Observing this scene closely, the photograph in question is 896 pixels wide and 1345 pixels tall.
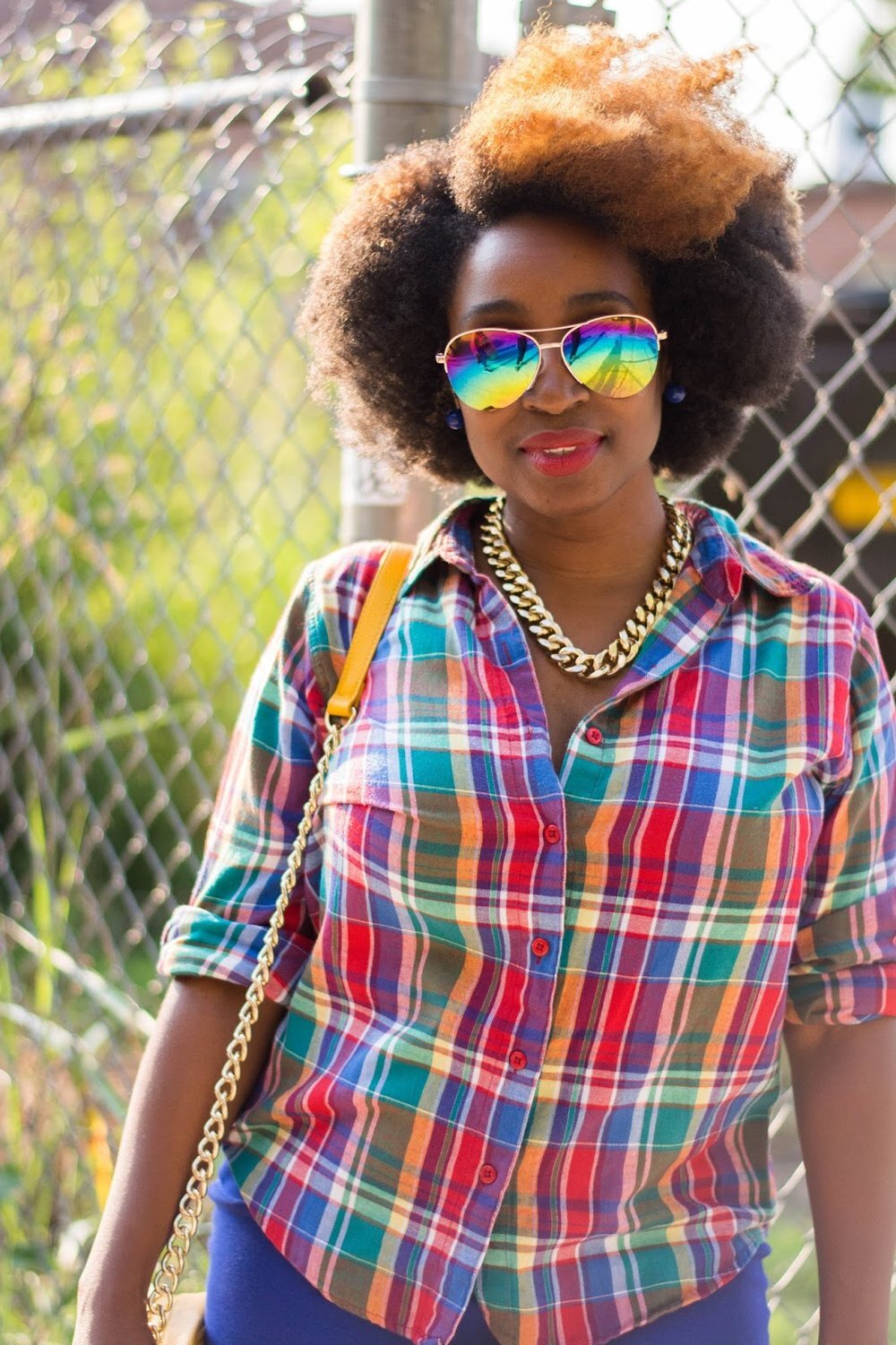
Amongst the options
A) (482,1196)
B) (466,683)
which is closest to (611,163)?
(466,683)

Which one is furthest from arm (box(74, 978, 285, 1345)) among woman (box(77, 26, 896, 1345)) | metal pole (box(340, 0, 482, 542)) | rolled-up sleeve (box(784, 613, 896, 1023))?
metal pole (box(340, 0, 482, 542))

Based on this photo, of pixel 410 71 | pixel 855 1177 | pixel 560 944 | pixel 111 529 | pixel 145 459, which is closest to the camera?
pixel 560 944

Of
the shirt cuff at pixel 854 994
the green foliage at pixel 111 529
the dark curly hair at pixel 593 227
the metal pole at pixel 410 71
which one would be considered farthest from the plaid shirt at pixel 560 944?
the green foliage at pixel 111 529

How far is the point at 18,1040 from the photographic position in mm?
3877

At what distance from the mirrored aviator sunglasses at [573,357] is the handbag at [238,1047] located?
0.30 meters

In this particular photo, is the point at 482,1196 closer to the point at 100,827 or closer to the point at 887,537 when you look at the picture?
the point at 100,827

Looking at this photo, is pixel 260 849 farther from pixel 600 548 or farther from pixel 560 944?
pixel 600 548

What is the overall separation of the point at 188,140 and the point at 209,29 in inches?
8.3

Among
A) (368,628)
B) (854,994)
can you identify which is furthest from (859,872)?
(368,628)

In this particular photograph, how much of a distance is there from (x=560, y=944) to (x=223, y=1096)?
44 cm

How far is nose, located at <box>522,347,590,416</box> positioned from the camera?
63.5 inches

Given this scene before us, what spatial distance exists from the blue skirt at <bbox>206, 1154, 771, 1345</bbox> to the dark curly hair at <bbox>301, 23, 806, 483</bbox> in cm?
100

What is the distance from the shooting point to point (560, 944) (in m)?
1.57

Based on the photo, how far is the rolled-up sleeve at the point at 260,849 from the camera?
5.65 feet
